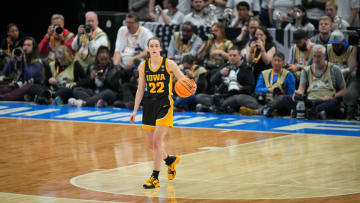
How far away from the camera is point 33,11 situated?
2019cm

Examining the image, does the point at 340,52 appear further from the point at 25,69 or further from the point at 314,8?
the point at 25,69

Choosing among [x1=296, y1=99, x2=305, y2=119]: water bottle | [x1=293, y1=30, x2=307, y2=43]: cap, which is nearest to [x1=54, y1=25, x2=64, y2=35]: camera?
[x1=293, y1=30, x2=307, y2=43]: cap

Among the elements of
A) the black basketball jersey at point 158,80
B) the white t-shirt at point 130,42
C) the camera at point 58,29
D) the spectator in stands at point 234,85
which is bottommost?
the spectator in stands at point 234,85

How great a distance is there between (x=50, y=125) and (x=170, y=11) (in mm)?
5487

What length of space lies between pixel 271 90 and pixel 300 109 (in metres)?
0.87

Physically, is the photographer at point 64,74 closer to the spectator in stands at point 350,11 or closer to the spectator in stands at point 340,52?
the spectator in stands at point 340,52

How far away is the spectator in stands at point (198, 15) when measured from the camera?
16.2 m

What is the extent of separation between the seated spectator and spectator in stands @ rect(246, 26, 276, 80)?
0.25 meters

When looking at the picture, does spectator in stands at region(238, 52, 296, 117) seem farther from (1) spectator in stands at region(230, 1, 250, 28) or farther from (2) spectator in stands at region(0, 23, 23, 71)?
(2) spectator in stands at region(0, 23, 23, 71)

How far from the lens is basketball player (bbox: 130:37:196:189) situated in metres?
8.01

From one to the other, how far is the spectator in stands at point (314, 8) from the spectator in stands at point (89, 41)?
181 inches

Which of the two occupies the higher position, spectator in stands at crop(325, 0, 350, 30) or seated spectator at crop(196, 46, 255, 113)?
spectator in stands at crop(325, 0, 350, 30)

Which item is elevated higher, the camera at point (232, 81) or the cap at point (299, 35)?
the cap at point (299, 35)

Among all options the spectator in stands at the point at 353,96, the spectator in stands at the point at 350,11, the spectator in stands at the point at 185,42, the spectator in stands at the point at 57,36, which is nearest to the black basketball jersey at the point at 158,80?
the spectator in stands at the point at 353,96
